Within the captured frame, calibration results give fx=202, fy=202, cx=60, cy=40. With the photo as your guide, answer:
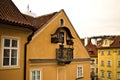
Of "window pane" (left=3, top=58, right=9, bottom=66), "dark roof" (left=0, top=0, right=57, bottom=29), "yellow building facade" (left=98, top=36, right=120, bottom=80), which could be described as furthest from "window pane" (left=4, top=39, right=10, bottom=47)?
"yellow building facade" (left=98, top=36, right=120, bottom=80)

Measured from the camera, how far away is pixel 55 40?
18797 mm

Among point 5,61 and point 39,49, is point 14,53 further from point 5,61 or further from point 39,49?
point 39,49

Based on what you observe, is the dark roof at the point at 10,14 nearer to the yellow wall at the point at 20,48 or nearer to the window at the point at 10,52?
the yellow wall at the point at 20,48

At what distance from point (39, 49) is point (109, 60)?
3033 cm

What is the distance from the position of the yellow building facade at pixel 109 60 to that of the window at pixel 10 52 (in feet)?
106

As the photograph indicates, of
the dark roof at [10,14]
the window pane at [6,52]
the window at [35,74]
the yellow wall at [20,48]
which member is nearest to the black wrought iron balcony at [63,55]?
the window at [35,74]

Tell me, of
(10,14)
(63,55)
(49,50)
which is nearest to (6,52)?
(10,14)

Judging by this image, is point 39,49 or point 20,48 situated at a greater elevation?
point 20,48

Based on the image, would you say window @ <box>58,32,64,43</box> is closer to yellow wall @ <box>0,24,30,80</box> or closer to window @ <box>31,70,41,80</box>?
window @ <box>31,70,41,80</box>

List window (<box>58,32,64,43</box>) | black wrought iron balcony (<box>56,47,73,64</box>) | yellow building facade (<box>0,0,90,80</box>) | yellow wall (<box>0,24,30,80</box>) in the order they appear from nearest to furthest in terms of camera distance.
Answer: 1. yellow wall (<box>0,24,30,80</box>)
2. yellow building facade (<box>0,0,90,80</box>)
3. black wrought iron balcony (<box>56,47,73,64</box>)
4. window (<box>58,32,64,43</box>)

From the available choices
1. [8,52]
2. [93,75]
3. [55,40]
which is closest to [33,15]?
[55,40]

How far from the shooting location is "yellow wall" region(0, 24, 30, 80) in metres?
13.0

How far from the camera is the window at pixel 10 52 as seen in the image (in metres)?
13.3

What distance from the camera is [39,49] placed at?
56.5ft
